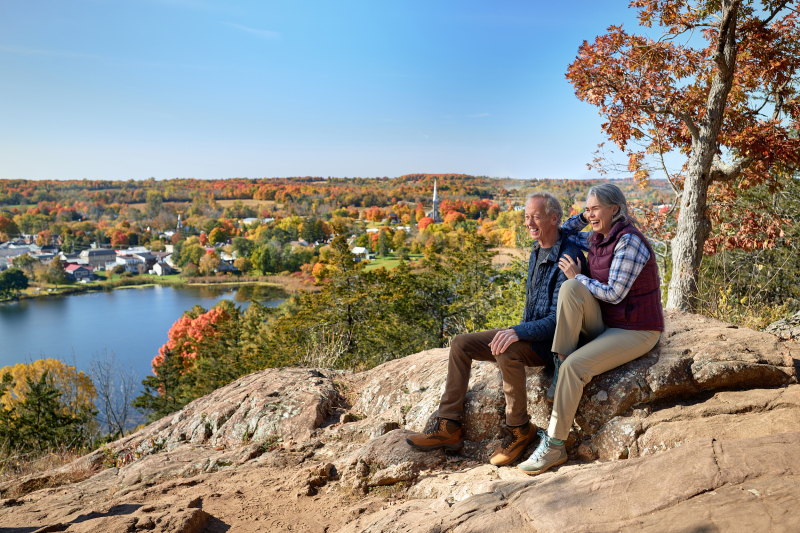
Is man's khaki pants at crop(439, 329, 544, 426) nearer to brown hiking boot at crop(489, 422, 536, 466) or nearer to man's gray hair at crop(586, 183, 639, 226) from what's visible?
brown hiking boot at crop(489, 422, 536, 466)

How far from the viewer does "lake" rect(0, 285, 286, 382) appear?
54147 mm

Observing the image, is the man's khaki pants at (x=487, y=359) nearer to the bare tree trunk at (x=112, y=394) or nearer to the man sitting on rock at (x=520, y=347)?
the man sitting on rock at (x=520, y=347)

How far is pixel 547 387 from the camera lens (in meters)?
3.65

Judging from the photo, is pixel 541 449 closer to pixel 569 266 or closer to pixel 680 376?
pixel 680 376

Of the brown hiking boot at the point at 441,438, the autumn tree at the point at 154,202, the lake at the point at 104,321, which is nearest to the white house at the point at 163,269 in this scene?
the lake at the point at 104,321

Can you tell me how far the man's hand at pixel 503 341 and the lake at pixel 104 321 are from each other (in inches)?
2021

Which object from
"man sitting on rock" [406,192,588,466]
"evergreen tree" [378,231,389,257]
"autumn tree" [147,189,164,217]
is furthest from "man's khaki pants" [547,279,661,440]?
"autumn tree" [147,189,164,217]

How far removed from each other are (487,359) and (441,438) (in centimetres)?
70

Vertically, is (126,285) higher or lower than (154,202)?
lower

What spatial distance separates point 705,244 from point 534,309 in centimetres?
490

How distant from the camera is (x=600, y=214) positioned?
331cm

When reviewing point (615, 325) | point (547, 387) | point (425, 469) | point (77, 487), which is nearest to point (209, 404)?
point (77, 487)

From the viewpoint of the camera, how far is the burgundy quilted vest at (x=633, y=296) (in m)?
3.21

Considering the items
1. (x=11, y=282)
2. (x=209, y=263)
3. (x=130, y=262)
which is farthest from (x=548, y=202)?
(x=130, y=262)
